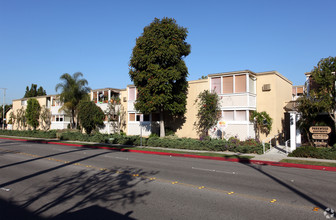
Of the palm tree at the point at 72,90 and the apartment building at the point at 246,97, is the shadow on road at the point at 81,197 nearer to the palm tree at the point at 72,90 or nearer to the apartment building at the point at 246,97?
the apartment building at the point at 246,97

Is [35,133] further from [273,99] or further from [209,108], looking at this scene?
[273,99]

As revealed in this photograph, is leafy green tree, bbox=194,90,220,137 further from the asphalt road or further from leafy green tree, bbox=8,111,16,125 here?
leafy green tree, bbox=8,111,16,125

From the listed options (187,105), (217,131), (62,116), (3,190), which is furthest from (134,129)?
(3,190)

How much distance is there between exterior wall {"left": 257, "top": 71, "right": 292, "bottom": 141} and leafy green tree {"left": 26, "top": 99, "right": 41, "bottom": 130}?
36216 mm

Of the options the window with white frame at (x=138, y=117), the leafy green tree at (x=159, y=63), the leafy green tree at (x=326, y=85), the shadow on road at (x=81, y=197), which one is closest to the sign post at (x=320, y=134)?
the leafy green tree at (x=326, y=85)

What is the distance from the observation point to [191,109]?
83.7 feet

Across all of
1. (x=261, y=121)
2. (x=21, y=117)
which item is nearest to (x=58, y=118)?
(x=21, y=117)

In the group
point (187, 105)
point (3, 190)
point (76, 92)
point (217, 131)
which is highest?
point (76, 92)

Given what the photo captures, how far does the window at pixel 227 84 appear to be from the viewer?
22.7 m

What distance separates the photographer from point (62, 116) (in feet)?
135

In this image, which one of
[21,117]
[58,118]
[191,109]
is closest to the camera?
[191,109]

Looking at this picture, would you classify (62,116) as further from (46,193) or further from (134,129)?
(46,193)

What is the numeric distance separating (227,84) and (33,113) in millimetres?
34549

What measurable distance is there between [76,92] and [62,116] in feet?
25.0
